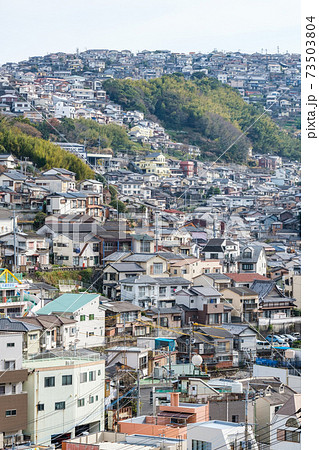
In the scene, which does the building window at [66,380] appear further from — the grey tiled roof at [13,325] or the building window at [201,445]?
the building window at [201,445]

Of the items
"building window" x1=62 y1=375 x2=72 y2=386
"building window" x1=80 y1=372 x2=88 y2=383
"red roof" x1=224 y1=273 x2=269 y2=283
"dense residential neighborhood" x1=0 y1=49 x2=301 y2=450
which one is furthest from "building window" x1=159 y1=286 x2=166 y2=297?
"building window" x1=62 y1=375 x2=72 y2=386

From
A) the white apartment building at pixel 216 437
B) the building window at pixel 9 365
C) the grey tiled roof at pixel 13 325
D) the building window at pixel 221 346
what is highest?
the grey tiled roof at pixel 13 325

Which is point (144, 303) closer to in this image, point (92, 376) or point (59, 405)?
point (92, 376)

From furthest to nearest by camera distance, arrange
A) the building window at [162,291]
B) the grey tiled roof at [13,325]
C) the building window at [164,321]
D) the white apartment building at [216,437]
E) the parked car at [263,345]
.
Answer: the building window at [162,291] → the building window at [164,321] → the parked car at [263,345] → the grey tiled roof at [13,325] → the white apartment building at [216,437]

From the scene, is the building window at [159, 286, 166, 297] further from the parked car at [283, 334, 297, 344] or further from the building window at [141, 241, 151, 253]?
the parked car at [283, 334, 297, 344]

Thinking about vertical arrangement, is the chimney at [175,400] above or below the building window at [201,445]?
above

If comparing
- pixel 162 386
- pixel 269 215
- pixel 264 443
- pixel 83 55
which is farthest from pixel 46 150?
pixel 83 55

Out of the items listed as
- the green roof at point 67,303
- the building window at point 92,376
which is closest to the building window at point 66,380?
the building window at point 92,376
